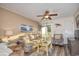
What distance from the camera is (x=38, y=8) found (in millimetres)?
1995

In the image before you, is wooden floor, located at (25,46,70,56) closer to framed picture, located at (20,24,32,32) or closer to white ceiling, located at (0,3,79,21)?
framed picture, located at (20,24,32,32)

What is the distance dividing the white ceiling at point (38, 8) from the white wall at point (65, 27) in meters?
0.06

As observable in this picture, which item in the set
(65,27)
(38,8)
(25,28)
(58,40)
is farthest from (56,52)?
(38,8)

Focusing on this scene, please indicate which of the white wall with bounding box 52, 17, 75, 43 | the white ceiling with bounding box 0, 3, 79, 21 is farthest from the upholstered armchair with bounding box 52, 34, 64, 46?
the white ceiling with bounding box 0, 3, 79, 21

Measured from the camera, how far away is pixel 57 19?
1978 millimetres

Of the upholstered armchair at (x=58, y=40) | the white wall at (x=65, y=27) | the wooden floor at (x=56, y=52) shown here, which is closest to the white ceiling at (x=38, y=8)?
the white wall at (x=65, y=27)

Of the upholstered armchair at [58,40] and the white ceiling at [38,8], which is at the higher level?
the white ceiling at [38,8]

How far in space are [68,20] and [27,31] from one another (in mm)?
511

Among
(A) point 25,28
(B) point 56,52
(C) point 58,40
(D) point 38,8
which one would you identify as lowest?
(B) point 56,52

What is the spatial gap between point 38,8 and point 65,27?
40 cm

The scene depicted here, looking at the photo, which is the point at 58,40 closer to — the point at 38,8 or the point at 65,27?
the point at 65,27

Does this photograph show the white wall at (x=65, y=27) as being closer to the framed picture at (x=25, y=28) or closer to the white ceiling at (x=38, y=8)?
the white ceiling at (x=38, y=8)

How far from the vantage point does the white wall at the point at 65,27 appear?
6.43 feet

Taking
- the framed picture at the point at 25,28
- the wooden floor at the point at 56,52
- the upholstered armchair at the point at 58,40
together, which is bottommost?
the wooden floor at the point at 56,52
